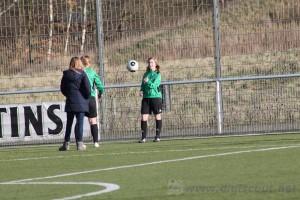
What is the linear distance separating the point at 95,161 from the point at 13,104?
761cm

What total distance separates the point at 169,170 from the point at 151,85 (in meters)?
8.48

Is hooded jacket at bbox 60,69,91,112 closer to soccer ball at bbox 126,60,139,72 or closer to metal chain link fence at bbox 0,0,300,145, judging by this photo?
soccer ball at bbox 126,60,139,72

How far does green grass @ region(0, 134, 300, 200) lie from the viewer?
34.7 feet

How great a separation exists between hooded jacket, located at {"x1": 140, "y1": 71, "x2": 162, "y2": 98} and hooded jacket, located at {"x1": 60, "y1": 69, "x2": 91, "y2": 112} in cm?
260

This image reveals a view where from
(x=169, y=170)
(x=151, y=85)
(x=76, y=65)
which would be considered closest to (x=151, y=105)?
(x=151, y=85)

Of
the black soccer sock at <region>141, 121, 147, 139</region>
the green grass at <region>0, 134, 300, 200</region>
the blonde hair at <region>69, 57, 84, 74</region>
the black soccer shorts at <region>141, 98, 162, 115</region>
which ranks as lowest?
the green grass at <region>0, 134, 300, 200</region>

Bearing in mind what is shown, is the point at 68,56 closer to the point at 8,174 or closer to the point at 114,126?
the point at 114,126

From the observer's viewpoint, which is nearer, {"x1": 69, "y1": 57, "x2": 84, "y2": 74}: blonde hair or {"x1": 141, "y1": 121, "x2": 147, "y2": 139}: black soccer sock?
{"x1": 69, "y1": 57, "x2": 84, "y2": 74}: blonde hair

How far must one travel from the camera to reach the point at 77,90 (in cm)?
1916

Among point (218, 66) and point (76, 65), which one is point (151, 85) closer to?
point (218, 66)

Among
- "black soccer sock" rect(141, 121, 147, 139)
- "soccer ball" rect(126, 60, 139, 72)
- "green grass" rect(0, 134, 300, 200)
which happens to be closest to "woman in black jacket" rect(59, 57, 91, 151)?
"green grass" rect(0, 134, 300, 200)

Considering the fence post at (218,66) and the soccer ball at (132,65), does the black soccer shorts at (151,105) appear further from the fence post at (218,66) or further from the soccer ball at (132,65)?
the fence post at (218,66)

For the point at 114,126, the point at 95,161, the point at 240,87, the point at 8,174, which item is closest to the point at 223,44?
the point at 240,87

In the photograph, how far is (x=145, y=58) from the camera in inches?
960
